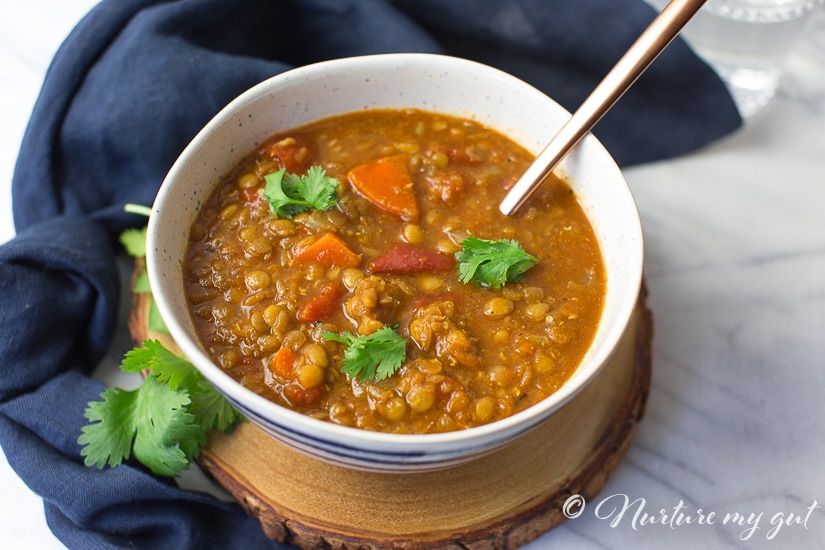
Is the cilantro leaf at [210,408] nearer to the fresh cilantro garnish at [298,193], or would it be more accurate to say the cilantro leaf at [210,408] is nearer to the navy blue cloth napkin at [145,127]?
the navy blue cloth napkin at [145,127]

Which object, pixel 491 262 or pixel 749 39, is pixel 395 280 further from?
pixel 749 39

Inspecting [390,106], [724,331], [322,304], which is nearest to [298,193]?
[322,304]

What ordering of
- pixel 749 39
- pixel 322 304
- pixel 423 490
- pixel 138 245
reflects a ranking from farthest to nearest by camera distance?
pixel 749 39, pixel 138 245, pixel 423 490, pixel 322 304

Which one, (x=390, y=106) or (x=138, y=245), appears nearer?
(x=390, y=106)

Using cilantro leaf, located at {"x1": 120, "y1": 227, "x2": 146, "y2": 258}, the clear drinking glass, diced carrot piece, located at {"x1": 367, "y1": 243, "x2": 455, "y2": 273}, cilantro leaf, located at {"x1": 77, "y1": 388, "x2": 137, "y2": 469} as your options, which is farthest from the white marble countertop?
diced carrot piece, located at {"x1": 367, "y1": 243, "x2": 455, "y2": 273}

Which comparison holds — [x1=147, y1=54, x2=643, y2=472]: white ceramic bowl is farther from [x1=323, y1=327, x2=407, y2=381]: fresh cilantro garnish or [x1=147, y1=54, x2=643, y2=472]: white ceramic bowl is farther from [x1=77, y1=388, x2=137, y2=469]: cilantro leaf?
[x1=77, y1=388, x2=137, y2=469]: cilantro leaf

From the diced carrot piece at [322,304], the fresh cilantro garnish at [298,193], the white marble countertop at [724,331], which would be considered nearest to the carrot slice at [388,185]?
the fresh cilantro garnish at [298,193]

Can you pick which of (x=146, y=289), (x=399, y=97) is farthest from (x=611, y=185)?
(x=146, y=289)

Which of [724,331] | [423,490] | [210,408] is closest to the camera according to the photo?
[423,490]

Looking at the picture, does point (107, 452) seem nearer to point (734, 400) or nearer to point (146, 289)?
point (146, 289)
